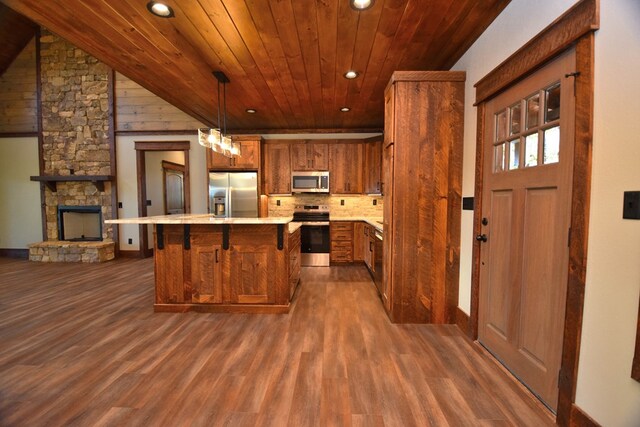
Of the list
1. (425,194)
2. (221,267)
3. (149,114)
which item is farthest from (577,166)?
(149,114)

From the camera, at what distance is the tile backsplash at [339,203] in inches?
210

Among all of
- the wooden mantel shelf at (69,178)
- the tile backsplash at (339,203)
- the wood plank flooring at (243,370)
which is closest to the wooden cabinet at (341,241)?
the tile backsplash at (339,203)

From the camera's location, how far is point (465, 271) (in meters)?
2.44

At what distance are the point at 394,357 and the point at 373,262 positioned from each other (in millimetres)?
1899

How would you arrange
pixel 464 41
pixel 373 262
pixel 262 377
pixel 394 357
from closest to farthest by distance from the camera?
pixel 262 377
pixel 394 357
pixel 464 41
pixel 373 262

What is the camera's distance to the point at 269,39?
7.47 ft

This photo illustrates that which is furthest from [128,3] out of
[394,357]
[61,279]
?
[61,279]

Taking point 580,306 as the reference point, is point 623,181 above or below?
above

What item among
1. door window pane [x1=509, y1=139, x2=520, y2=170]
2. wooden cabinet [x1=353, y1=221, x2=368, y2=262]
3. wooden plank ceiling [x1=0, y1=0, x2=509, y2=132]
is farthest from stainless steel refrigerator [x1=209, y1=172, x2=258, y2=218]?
door window pane [x1=509, y1=139, x2=520, y2=170]

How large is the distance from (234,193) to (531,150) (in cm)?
432

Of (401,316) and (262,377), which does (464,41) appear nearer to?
(401,316)

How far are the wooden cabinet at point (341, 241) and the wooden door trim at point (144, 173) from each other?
301cm

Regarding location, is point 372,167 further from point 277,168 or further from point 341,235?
point 277,168

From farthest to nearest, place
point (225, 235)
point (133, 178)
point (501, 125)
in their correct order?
1. point (133, 178)
2. point (225, 235)
3. point (501, 125)
